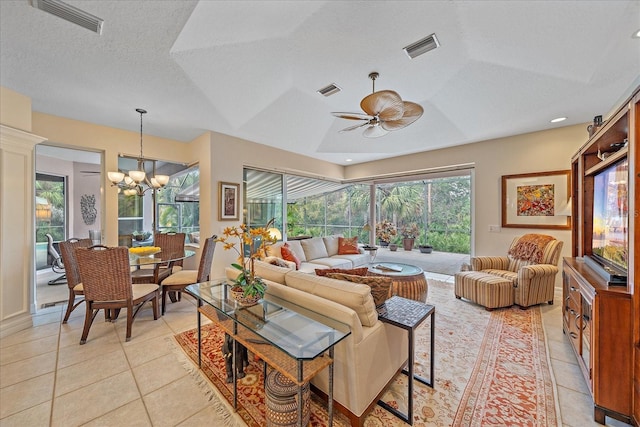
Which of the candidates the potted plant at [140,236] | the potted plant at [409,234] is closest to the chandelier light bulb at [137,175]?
the potted plant at [140,236]

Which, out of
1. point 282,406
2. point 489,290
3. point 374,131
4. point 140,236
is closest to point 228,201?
point 140,236

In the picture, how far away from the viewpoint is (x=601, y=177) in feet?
7.15

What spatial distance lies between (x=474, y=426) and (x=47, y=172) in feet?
29.3

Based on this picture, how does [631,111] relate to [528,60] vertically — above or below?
below

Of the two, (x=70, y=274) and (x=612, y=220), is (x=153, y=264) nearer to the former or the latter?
(x=70, y=274)

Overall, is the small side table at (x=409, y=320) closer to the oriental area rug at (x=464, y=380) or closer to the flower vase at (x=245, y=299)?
the oriental area rug at (x=464, y=380)

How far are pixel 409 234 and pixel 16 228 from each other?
28.8 feet

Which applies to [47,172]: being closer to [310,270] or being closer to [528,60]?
[310,270]

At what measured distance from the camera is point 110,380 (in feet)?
6.56

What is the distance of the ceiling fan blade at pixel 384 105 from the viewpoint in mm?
2205

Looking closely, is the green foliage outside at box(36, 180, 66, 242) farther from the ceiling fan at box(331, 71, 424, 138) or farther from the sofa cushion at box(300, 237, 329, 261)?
the ceiling fan at box(331, 71, 424, 138)

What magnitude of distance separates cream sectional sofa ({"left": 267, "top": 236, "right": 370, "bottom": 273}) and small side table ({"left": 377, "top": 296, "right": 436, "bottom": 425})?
2.33 meters

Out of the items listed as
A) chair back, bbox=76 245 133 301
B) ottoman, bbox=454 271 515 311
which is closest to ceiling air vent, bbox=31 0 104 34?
chair back, bbox=76 245 133 301

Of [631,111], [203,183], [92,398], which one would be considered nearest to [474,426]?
A: [631,111]
